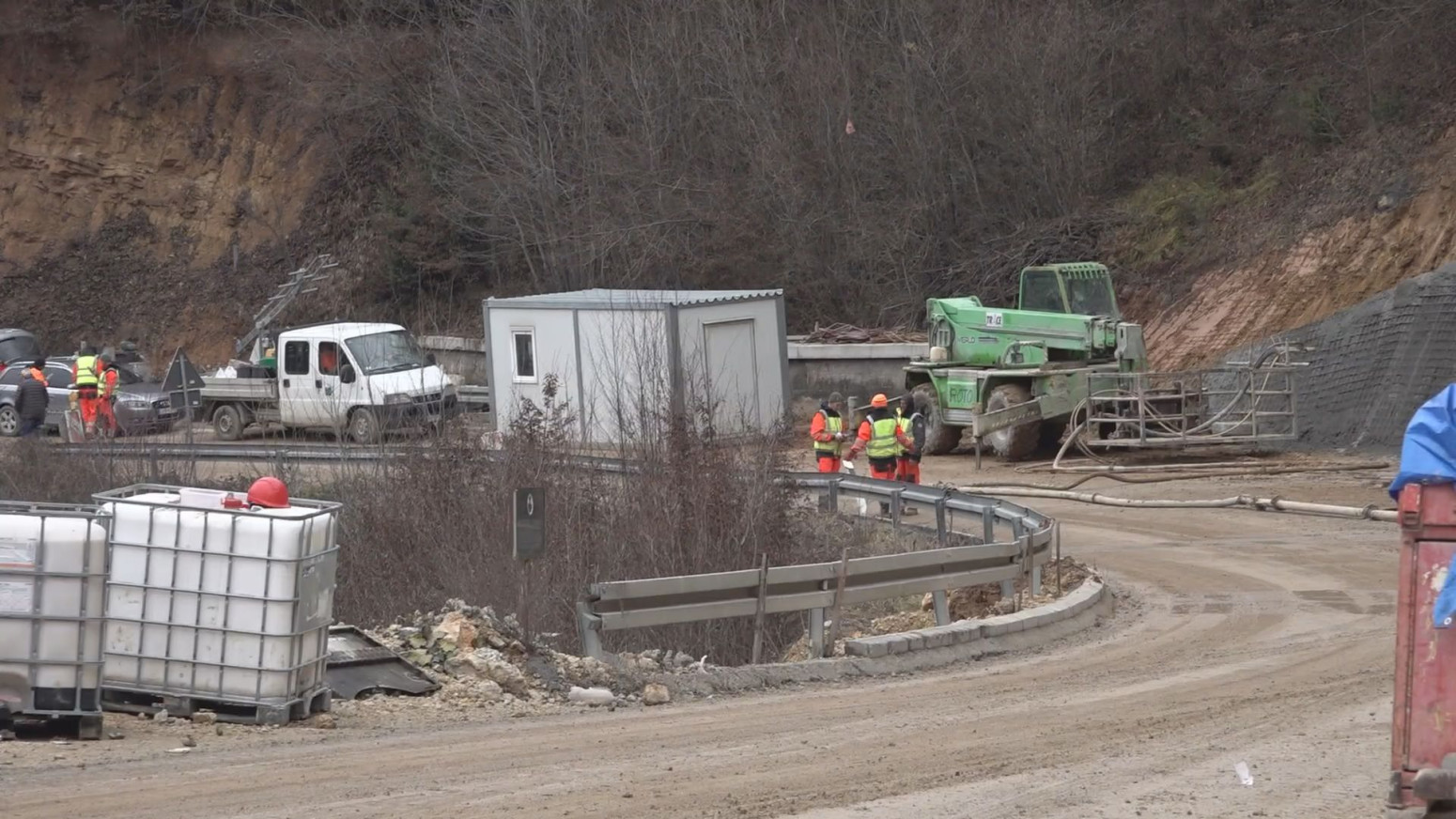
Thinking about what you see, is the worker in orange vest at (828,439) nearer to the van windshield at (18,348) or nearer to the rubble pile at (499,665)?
the rubble pile at (499,665)

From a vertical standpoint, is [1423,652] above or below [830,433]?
below

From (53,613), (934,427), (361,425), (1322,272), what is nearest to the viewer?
(53,613)

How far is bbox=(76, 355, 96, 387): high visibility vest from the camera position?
31.0m

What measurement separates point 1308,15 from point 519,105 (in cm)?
2013

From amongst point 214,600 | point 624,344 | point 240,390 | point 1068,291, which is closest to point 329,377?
point 240,390

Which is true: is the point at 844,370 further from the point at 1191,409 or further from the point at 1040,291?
the point at 1191,409

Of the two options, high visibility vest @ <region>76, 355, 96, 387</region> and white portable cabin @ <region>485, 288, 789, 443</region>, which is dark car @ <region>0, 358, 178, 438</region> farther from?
white portable cabin @ <region>485, 288, 789, 443</region>

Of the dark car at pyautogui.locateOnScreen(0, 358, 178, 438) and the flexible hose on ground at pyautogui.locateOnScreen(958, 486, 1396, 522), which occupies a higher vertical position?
the dark car at pyautogui.locateOnScreen(0, 358, 178, 438)

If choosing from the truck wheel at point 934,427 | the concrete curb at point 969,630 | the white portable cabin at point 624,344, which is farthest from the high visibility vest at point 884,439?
the truck wheel at point 934,427

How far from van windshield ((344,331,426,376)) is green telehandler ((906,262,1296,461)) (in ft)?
30.9

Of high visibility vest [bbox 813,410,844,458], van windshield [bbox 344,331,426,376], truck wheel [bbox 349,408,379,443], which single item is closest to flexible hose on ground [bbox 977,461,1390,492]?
high visibility vest [bbox 813,410,844,458]

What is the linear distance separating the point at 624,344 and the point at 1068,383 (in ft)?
23.5

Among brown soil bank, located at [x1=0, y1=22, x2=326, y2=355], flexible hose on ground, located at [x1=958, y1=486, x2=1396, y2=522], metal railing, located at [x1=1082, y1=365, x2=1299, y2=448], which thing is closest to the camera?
flexible hose on ground, located at [x1=958, y1=486, x2=1396, y2=522]

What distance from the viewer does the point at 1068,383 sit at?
2636 cm
